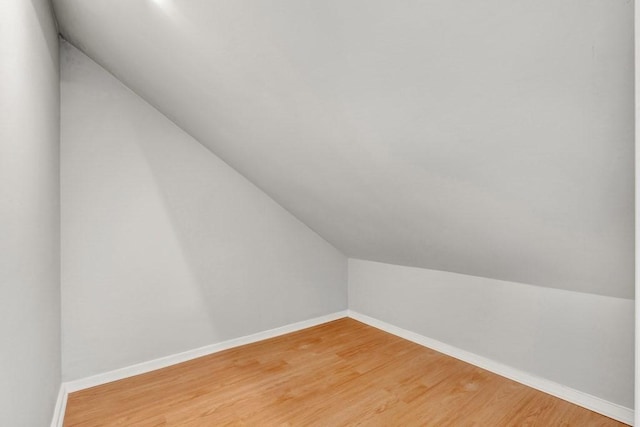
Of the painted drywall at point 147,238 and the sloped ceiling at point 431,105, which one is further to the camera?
the painted drywall at point 147,238

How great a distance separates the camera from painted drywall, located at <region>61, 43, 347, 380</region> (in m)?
2.21

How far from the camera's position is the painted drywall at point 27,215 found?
3.41 ft

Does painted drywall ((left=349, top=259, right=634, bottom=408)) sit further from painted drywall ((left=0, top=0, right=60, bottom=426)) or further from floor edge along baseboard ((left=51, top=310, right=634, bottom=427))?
painted drywall ((left=0, top=0, right=60, bottom=426))

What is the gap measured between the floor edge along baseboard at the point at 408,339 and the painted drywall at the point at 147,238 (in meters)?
0.06

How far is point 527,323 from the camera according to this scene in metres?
2.25

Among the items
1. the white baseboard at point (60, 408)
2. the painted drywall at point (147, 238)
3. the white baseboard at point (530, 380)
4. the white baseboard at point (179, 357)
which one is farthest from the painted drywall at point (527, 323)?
the white baseboard at point (60, 408)

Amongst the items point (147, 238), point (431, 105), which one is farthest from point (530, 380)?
point (147, 238)

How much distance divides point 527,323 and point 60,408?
2.91 meters

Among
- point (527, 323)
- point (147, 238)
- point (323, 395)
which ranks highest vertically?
point (147, 238)

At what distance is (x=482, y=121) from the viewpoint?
4.09 feet

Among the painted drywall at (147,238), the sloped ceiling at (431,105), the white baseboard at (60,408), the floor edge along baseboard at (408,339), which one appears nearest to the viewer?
the sloped ceiling at (431,105)

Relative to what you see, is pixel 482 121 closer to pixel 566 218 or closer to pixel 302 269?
pixel 566 218

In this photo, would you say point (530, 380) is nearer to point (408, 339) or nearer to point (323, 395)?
point (408, 339)

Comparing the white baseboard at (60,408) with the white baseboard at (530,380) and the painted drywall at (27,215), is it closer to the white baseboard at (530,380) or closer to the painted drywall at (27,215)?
the painted drywall at (27,215)
